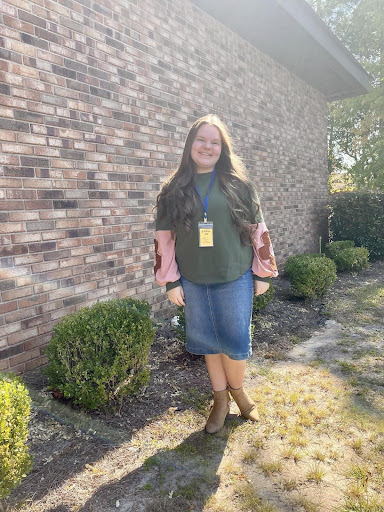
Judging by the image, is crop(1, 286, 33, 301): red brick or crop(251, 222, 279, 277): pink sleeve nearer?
crop(251, 222, 279, 277): pink sleeve

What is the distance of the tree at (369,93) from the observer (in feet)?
36.8

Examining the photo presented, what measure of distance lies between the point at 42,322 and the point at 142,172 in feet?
6.51

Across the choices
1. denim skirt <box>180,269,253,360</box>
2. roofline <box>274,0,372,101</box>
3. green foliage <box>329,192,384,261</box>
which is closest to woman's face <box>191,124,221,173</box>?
denim skirt <box>180,269,253,360</box>

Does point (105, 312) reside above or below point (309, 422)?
above

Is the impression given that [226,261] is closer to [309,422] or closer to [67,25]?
[309,422]

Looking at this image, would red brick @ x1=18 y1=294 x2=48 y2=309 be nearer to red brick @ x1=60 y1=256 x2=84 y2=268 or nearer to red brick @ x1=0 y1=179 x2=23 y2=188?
red brick @ x1=60 y1=256 x2=84 y2=268

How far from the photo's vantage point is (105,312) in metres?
2.62

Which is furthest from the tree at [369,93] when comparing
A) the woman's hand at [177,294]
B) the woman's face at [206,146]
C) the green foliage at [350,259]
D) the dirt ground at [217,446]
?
the woman's hand at [177,294]

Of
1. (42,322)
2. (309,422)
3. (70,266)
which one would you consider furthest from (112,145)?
(309,422)

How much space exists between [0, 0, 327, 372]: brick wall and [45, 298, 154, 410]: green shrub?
684 mm

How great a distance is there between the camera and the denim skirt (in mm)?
2199

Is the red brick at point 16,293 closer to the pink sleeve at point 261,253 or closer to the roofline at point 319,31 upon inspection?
the pink sleeve at point 261,253

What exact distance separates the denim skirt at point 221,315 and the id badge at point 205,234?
27cm

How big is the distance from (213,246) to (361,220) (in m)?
7.92
